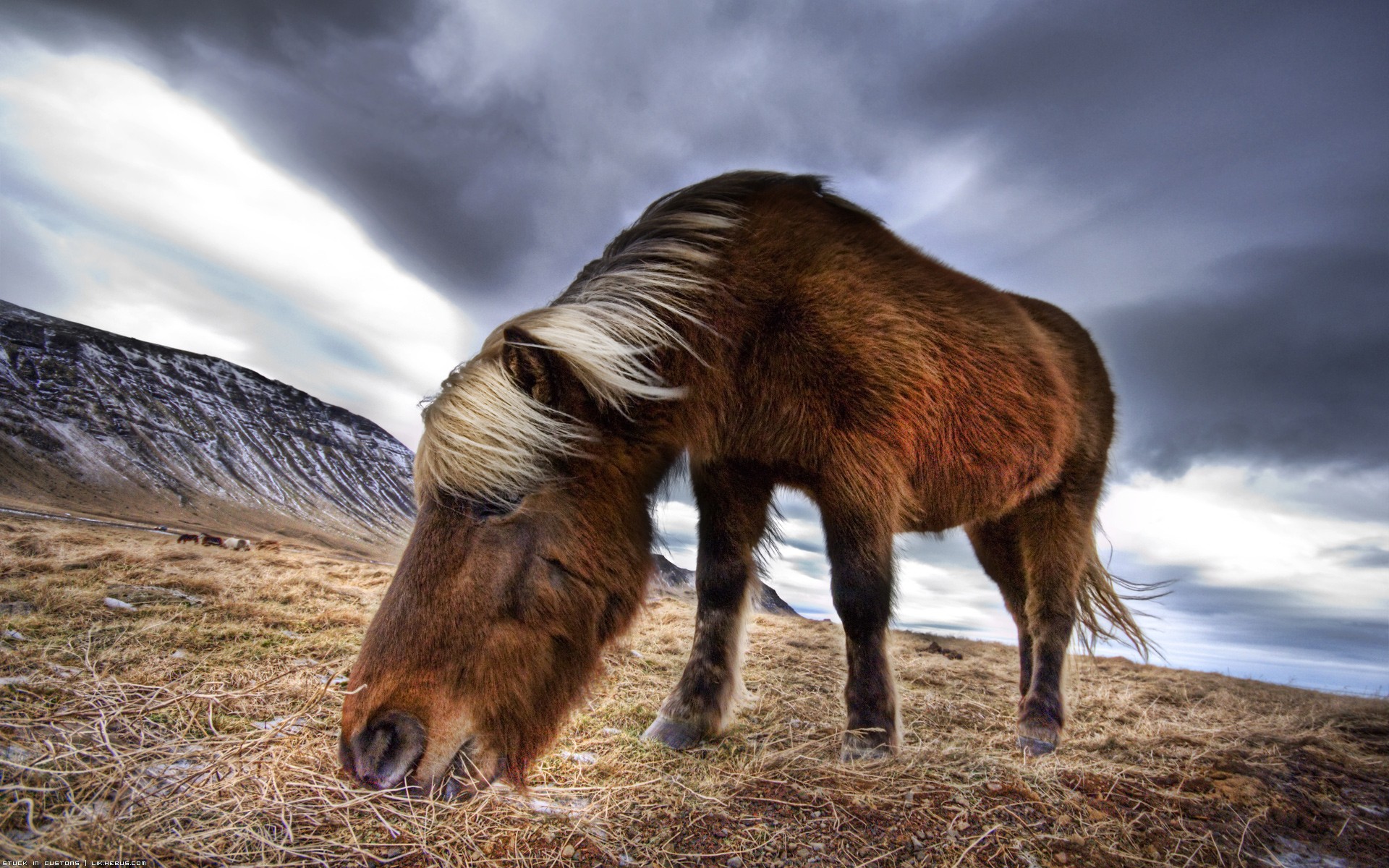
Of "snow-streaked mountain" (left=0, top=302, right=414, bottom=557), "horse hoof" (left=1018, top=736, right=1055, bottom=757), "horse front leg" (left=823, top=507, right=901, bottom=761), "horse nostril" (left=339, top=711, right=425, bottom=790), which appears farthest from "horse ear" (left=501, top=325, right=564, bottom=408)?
"snow-streaked mountain" (left=0, top=302, right=414, bottom=557)

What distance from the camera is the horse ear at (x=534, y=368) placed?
2238 millimetres

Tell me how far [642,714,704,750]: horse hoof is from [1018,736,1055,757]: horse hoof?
71.1 inches

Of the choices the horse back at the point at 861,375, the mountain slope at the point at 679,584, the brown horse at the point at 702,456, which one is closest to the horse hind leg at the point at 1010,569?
the brown horse at the point at 702,456

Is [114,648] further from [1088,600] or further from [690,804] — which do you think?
[1088,600]

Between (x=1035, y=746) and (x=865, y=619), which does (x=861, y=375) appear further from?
(x=1035, y=746)

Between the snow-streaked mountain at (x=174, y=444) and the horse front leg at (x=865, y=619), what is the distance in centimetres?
4258

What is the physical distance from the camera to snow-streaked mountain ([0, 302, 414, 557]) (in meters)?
51.7

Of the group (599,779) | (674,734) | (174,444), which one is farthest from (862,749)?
(174,444)

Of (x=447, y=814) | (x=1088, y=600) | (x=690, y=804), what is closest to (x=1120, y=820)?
(x=690, y=804)

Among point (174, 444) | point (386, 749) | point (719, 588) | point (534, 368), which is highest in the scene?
point (534, 368)

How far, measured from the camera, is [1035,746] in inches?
136

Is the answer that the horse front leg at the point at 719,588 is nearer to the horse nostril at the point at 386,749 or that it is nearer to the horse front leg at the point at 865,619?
the horse front leg at the point at 865,619

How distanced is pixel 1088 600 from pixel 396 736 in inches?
196

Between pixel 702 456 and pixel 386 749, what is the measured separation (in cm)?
157
